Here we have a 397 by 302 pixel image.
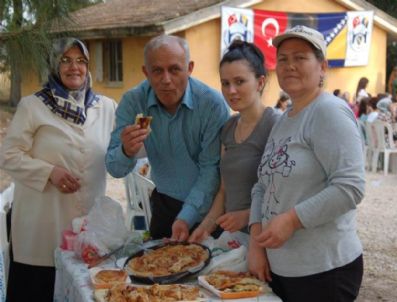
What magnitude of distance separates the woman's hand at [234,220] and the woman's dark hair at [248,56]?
625 mm

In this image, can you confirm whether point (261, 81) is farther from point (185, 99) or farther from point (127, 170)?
point (127, 170)

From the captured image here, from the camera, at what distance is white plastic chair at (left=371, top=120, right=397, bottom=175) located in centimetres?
1068

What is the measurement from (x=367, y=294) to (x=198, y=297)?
3011mm

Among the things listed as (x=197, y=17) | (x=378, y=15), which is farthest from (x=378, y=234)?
(x=378, y=15)

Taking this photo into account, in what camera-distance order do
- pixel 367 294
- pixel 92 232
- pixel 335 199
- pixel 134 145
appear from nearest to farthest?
pixel 335 199 < pixel 134 145 < pixel 92 232 < pixel 367 294

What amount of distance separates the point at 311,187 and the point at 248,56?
73cm

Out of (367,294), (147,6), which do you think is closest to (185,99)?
(367,294)

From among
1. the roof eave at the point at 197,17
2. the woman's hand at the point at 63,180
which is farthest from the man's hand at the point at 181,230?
the roof eave at the point at 197,17

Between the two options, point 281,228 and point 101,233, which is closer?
point 281,228

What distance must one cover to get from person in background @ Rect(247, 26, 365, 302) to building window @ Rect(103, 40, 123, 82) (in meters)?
13.2

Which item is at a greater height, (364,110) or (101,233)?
(364,110)

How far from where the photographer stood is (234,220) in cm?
250

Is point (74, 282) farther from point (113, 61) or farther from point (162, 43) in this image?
point (113, 61)

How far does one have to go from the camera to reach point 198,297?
82.3 inches
